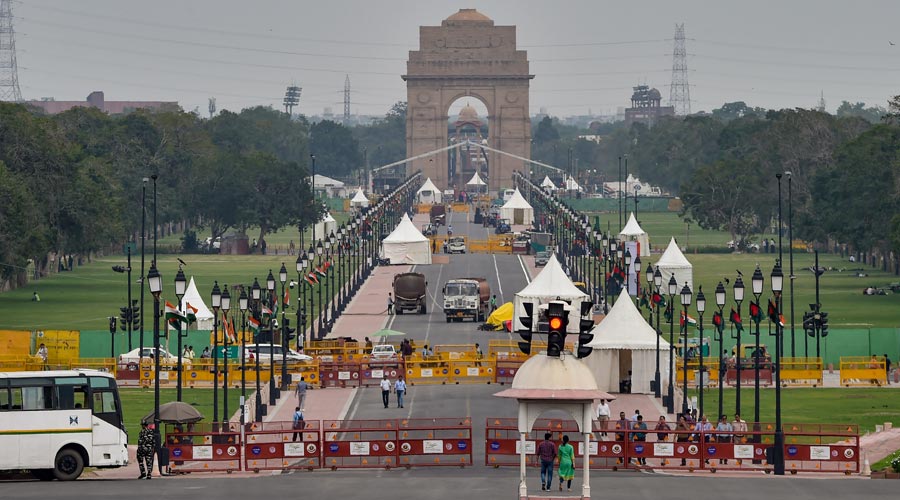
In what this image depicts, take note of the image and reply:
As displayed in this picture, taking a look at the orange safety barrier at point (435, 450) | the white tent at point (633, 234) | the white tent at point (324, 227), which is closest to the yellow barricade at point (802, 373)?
the orange safety barrier at point (435, 450)

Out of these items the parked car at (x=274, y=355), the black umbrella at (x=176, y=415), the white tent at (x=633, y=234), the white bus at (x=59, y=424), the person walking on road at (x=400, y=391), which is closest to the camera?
the white bus at (x=59, y=424)

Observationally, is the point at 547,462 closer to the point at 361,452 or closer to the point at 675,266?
the point at 361,452

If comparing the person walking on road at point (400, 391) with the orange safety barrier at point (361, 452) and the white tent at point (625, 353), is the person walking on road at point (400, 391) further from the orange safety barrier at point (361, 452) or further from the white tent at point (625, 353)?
the orange safety barrier at point (361, 452)

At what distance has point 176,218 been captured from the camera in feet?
538

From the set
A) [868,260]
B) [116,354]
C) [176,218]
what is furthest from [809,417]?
[176,218]

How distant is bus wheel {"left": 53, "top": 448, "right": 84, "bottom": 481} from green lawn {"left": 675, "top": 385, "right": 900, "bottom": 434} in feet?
72.2

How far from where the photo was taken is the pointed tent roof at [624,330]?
2591 inches

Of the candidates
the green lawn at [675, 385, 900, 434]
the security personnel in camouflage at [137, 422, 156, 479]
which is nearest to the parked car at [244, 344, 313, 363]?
the green lawn at [675, 385, 900, 434]

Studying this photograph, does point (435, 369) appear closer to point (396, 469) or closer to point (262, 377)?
point (262, 377)

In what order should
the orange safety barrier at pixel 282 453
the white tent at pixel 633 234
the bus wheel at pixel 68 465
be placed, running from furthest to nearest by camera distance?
1. the white tent at pixel 633 234
2. the orange safety barrier at pixel 282 453
3. the bus wheel at pixel 68 465

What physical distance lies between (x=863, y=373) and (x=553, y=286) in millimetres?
16754

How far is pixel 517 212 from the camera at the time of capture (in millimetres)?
180750

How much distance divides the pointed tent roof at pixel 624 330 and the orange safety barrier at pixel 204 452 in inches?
813

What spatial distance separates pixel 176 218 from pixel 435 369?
315ft
